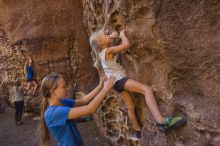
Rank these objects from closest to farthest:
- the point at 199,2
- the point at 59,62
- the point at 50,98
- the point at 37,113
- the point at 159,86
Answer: the point at 50,98
the point at 199,2
the point at 159,86
the point at 59,62
the point at 37,113

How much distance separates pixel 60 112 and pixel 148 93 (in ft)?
3.69

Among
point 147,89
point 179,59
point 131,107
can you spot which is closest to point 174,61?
point 179,59

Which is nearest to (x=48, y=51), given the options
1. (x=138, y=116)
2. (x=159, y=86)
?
(x=138, y=116)

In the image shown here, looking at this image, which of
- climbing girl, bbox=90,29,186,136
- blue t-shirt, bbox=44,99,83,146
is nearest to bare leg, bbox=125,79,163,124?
climbing girl, bbox=90,29,186,136

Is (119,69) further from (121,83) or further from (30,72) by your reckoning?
(30,72)

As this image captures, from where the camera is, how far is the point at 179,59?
2988 millimetres

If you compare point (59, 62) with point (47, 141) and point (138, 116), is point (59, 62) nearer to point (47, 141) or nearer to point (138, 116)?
point (138, 116)

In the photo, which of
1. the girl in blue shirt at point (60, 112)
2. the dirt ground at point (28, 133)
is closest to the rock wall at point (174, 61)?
the girl in blue shirt at point (60, 112)

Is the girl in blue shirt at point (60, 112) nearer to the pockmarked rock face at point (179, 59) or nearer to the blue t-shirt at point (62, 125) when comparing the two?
the blue t-shirt at point (62, 125)

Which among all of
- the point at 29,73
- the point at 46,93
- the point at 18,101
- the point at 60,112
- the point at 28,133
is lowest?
the point at 28,133

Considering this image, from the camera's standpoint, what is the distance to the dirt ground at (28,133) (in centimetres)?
614

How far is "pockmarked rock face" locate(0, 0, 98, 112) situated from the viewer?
7242 millimetres

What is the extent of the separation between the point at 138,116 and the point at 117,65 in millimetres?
763

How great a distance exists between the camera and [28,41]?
7.54 meters
